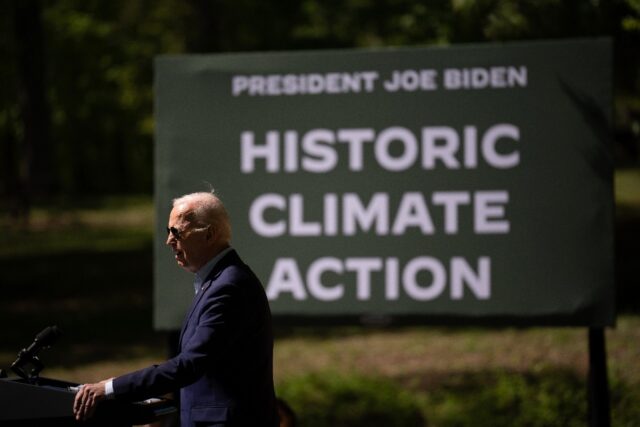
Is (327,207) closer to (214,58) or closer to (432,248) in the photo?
(432,248)

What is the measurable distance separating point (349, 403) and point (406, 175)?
3377 millimetres

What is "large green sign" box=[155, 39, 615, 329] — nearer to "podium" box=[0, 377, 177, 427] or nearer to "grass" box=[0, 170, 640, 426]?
"grass" box=[0, 170, 640, 426]

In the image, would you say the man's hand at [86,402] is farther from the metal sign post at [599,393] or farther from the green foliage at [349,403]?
the green foliage at [349,403]

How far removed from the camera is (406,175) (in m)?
8.20

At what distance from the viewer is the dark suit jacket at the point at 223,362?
4.54 metres

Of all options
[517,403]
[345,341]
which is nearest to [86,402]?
[517,403]

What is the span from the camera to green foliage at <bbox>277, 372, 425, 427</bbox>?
10.7 m

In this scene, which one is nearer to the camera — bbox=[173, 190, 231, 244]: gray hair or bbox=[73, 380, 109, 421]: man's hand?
bbox=[73, 380, 109, 421]: man's hand

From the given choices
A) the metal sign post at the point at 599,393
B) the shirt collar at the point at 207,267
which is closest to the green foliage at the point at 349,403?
the metal sign post at the point at 599,393

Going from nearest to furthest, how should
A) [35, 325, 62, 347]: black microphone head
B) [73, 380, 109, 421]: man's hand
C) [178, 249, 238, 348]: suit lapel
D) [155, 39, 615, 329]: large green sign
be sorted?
[73, 380, 109, 421]: man's hand < [178, 249, 238, 348]: suit lapel < [35, 325, 62, 347]: black microphone head < [155, 39, 615, 329]: large green sign

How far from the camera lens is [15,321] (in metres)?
17.8

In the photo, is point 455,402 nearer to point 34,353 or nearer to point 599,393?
point 599,393

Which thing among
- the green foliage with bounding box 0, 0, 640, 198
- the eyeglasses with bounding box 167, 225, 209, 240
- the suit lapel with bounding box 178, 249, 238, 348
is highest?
the green foliage with bounding box 0, 0, 640, 198

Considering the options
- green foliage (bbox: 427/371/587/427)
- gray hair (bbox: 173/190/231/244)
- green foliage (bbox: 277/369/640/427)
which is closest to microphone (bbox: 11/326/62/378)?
gray hair (bbox: 173/190/231/244)
